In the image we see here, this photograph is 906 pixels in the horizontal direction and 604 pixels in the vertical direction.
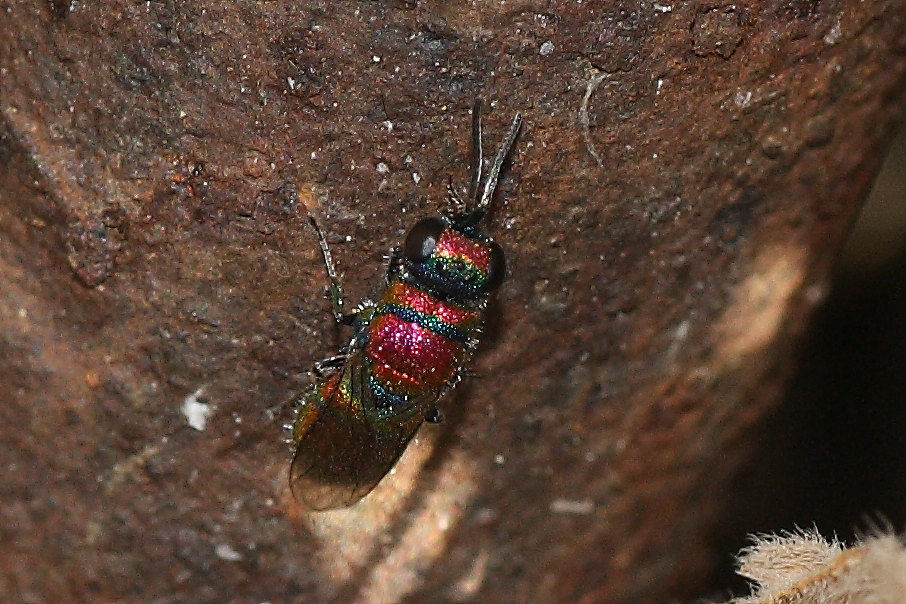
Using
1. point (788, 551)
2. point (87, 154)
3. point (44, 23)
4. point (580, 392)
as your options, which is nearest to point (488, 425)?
point (580, 392)

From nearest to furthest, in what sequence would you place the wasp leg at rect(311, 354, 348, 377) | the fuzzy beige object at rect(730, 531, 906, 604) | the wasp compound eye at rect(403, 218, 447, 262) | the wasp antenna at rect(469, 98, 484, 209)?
the fuzzy beige object at rect(730, 531, 906, 604) < the wasp antenna at rect(469, 98, 484, 209) < the wasp compound eye at rect(403, 218, 447, 262) < the wasp leg at rect(311, 354, 348, 377)

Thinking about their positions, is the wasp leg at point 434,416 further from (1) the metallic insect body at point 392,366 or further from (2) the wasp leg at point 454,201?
(2) the wasp leg at point 454,201

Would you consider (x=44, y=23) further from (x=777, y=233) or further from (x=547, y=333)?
(x=777, y=233)

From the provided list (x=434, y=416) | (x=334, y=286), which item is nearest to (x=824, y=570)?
(x=434, y=416)

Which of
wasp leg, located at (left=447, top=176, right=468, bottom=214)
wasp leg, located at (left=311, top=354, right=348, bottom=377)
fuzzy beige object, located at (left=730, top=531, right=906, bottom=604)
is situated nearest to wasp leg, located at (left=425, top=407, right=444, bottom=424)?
wasp leg, located at (left=311, top=354, right=348, bottom=377)

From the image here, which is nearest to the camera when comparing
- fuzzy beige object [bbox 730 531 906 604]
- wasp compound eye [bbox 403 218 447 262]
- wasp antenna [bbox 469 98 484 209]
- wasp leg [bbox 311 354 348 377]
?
fuzzy beige object [bbox 730 531 906 604]

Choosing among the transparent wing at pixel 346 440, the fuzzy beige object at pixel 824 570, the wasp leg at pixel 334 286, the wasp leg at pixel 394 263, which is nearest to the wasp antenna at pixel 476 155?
the wasp leg at pixel 394 263

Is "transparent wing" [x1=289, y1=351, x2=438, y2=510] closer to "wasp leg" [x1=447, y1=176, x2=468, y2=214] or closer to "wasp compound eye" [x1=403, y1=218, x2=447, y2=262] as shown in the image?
"wasp compound eye" [x1=403, y1=218, x2=447, y2=262]
